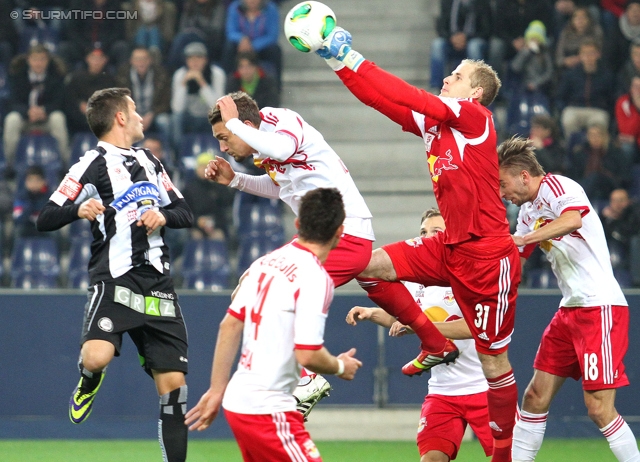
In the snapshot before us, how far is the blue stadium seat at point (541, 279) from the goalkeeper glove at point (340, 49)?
5.34 m

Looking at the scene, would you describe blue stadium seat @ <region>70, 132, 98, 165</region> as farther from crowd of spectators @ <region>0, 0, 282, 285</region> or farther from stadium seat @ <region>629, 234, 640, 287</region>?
stadium seat @ <region>629, 234, 640, 287</region>

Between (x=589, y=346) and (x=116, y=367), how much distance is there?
4.51 meters

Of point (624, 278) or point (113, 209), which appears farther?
point (624, 278)

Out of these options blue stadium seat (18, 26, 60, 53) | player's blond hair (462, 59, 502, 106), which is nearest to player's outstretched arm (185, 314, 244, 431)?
player's blond hair (462, 59, 502, 106)

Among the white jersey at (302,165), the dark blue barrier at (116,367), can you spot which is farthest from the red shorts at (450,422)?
the dark blue barrier at (116,367)

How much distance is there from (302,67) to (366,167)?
6.09ft

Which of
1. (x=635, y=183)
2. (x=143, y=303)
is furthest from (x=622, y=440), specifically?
(x=635, y=183)

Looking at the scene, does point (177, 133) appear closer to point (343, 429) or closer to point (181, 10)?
point (181, 10)

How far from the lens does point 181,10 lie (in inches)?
483

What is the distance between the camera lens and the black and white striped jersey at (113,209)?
5441mm

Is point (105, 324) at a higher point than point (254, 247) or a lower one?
lower

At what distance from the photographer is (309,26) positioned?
5.11 metres

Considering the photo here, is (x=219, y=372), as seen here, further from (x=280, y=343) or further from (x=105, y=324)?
(x=105, y=324)

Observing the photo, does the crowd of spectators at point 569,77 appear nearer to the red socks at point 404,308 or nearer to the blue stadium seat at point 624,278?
the blue stadium seat at point 624,278
